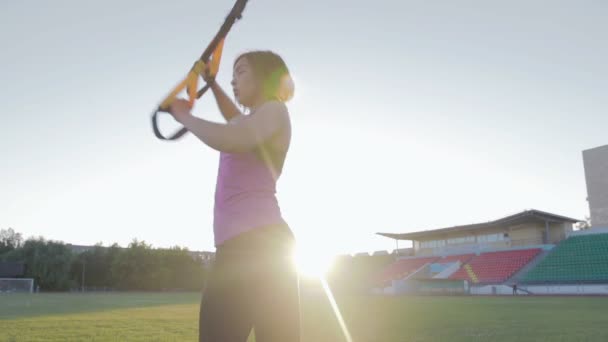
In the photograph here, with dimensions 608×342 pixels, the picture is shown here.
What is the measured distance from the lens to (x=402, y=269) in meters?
47.2

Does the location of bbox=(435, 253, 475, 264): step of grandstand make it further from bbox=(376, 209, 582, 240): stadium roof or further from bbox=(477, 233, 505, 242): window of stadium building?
bbox=(376, 209, 582, 240): stadium roof

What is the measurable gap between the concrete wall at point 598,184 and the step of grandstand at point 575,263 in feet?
11.7

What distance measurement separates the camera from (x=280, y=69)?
6.95ft

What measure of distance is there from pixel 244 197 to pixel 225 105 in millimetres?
717

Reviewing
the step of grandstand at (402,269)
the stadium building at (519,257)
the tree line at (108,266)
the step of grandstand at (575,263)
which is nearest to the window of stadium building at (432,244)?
the stadium building at (519,257)

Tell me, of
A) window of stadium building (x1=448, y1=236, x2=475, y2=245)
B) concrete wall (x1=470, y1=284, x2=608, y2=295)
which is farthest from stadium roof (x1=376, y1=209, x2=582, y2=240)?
concrete wall (x1=470, y1=284, x2=608, y2=295)

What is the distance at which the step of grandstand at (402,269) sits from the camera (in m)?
45.1

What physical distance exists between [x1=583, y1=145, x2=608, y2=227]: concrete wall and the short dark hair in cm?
4396

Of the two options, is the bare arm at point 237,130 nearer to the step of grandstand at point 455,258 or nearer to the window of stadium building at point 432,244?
the step of grandstand at point 455,258

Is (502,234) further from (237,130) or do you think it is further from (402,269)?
(237,130)

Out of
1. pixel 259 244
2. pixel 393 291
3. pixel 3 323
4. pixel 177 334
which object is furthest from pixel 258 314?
pixel 393 291

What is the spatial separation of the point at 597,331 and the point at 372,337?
4.41m

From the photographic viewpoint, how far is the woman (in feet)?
5.96

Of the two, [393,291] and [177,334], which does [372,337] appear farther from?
[393,291]
